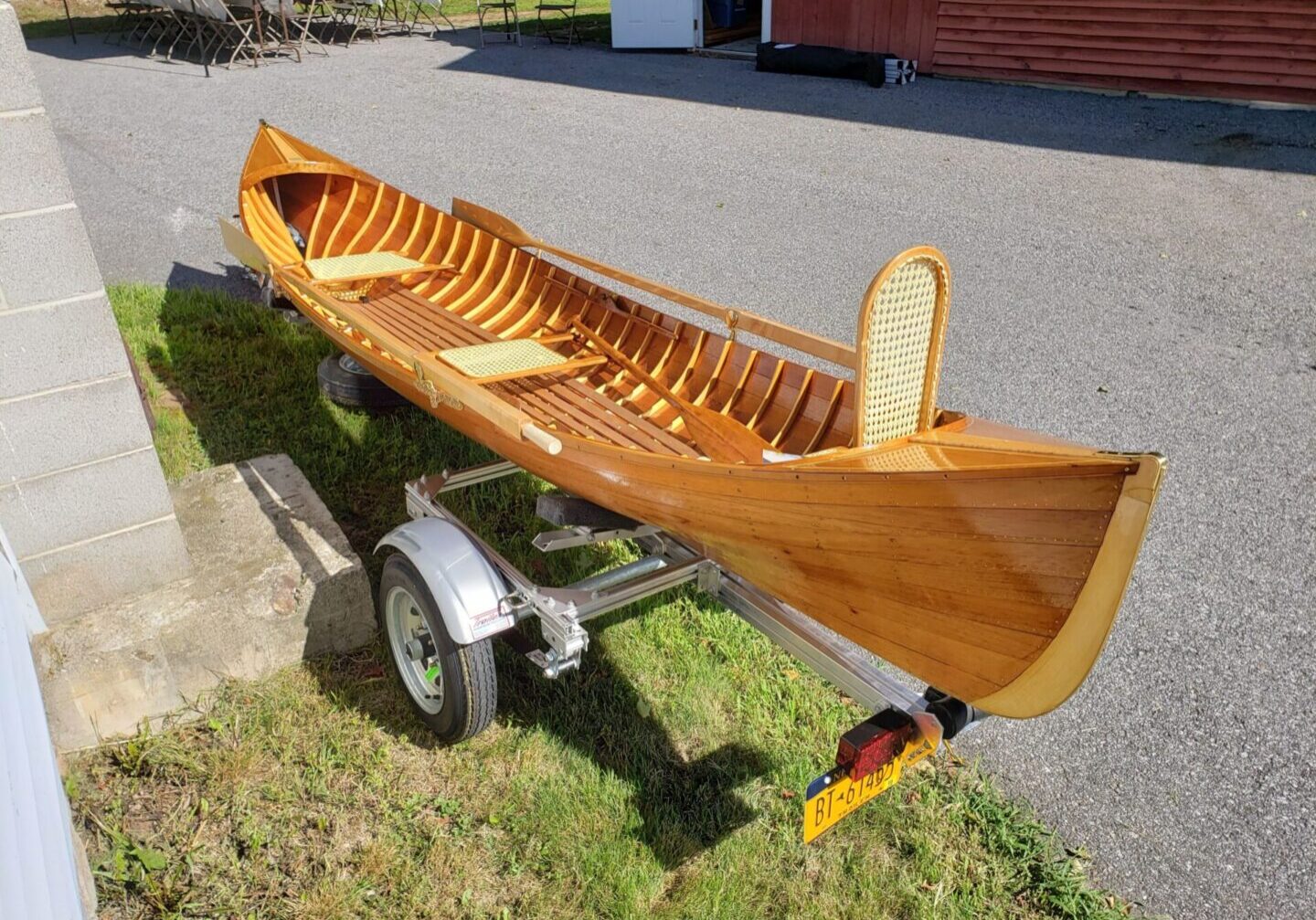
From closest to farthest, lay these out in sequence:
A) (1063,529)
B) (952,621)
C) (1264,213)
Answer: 1. (1063,529)
2. (952,621)
3. (1264,213)

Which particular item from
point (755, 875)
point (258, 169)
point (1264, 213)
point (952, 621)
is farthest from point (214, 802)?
point (1264, 213)

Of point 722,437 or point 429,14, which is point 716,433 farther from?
point 429,14

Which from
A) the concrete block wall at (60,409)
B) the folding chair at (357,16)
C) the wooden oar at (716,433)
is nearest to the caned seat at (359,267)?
the concrete block wall at (60,409)

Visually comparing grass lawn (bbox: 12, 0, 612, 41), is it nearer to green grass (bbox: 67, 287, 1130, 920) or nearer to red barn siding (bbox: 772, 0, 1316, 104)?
red barn siding (bbox: 772, 0, 1316, 104)

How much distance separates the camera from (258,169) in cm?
556

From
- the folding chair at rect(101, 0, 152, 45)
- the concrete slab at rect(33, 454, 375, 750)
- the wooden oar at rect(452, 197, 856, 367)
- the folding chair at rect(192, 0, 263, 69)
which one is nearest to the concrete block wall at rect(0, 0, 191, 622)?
the concrete slab at rect(33, 454, 375, 750)

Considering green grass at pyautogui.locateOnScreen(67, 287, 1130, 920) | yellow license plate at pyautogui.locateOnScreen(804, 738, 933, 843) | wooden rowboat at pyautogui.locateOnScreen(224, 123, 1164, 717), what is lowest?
green grass at pyautogui.locateOnScreen(67, 287, 1130, 920)

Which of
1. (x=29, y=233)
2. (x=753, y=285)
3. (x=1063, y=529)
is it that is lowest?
(x=753, y=285)

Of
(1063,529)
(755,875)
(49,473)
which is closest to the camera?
(1063,529)

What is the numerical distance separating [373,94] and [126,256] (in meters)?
6.40

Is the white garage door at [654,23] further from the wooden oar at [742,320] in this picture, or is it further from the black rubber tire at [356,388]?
the black rubber tire at [356,388]

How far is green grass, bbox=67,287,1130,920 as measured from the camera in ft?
8.95

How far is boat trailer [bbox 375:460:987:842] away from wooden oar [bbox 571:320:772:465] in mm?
406

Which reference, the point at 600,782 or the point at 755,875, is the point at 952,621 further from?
the point at 600,782
